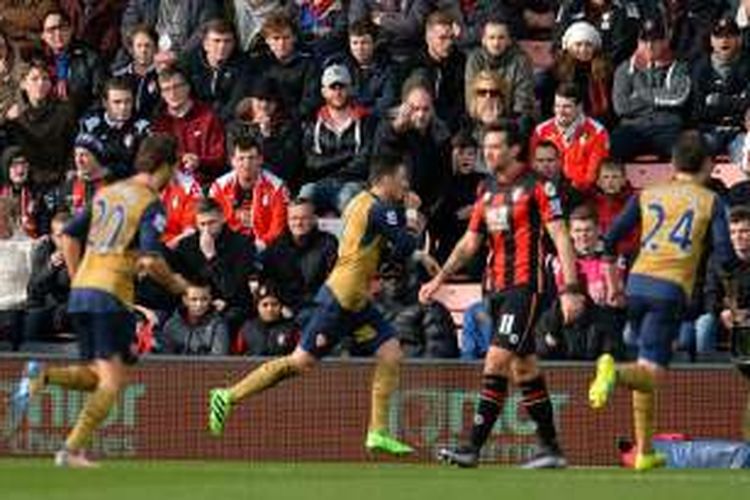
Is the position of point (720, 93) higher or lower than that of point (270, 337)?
higher

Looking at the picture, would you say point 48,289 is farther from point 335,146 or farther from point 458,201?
point 458,201

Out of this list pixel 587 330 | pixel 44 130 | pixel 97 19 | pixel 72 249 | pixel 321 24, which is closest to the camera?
pixel 72 249

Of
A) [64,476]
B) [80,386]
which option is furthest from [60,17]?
[64,476]

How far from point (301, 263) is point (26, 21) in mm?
5296

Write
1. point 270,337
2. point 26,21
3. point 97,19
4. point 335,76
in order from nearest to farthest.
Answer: point 270,337, point 335,76, point 26,21, point 97,19

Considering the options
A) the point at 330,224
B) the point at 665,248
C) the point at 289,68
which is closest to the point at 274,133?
the point at 289,68

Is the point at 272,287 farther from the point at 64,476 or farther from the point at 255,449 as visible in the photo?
the point at 64,476

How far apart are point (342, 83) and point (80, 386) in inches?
241

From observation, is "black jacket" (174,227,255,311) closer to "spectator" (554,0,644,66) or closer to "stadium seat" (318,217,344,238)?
"stadium seat" (318,217,344,238)

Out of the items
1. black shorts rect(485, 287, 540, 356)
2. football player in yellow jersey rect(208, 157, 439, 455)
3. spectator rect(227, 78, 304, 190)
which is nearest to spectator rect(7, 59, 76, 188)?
spectator rect(227, 78, 304, 190)

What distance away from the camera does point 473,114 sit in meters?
23.9

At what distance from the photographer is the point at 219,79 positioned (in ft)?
82.6

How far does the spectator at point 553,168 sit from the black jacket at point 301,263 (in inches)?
72.6

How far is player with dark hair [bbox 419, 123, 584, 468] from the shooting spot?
59.5ft
